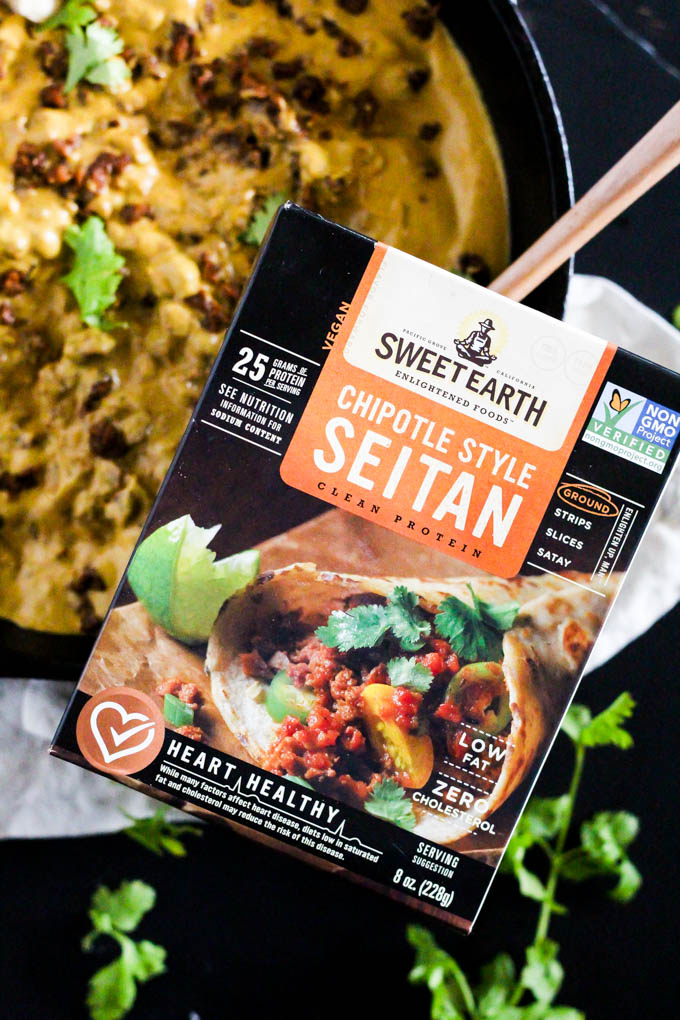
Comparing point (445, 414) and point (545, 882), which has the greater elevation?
point (445, 414)

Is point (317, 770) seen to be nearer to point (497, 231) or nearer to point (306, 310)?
point (306, 310)

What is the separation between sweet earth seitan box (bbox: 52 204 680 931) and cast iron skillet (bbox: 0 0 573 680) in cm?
35

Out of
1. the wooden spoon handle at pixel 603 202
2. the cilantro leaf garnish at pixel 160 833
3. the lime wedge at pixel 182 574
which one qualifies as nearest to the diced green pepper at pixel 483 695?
the lime wedge at pixel 182 574

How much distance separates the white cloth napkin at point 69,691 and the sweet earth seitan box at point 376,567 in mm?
568

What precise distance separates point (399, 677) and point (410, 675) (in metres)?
0.01

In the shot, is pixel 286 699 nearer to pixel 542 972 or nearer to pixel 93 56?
pixel 542 972

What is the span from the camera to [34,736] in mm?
1560

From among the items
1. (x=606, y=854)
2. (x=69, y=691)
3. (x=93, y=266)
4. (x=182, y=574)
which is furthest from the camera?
(x=606, y=854)

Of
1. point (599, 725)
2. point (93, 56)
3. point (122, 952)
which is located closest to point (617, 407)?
point (599, 725)

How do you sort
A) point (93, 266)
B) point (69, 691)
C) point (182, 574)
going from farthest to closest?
point (69, 691)
point (93, 266)
point (182, 574)

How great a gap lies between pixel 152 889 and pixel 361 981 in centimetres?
43

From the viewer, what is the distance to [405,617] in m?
1.04

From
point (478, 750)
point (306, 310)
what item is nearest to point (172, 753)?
point (478, 750)

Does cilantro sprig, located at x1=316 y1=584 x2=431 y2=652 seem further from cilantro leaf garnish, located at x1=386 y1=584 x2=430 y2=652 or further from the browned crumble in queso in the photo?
the browned crumble in queso
